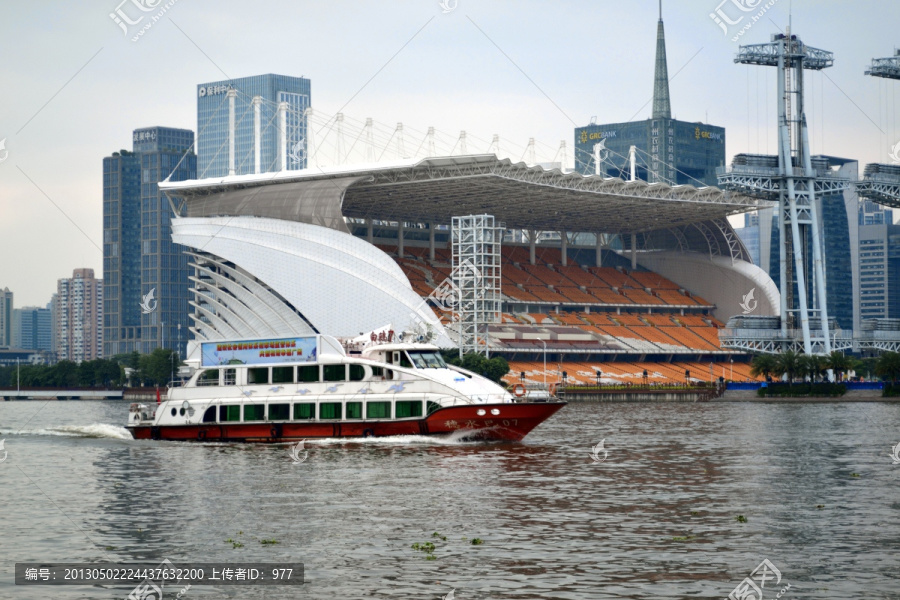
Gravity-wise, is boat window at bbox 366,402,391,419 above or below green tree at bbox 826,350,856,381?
below

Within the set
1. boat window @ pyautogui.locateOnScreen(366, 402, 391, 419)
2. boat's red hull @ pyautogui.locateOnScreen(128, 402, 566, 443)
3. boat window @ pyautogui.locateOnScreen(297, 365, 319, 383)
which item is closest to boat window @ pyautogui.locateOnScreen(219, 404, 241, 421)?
boat's red hull @ pyautogui.locateOnScreen(128, 402, 566, 443)

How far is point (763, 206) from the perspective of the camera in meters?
167

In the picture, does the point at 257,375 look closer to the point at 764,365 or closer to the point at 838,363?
the point at 838,363

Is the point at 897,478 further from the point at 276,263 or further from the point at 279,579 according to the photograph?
the point at 276,263

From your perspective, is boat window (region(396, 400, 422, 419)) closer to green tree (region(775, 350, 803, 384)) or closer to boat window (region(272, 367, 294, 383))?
boat window (region(272, 367, 294, 383))

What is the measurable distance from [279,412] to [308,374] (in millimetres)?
2547

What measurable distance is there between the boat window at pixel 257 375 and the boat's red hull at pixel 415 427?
7.13 ft

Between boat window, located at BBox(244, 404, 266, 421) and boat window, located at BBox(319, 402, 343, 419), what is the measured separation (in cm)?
331

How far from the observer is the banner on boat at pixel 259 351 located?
63688mm

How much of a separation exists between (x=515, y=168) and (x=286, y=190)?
27775 millimetres

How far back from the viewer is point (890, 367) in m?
130

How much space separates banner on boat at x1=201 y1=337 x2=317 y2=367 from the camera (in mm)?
63688

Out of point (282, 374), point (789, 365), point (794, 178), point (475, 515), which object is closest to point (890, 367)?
point (789, 365)

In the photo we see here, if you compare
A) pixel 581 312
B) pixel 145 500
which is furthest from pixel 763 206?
pixel 145 500
